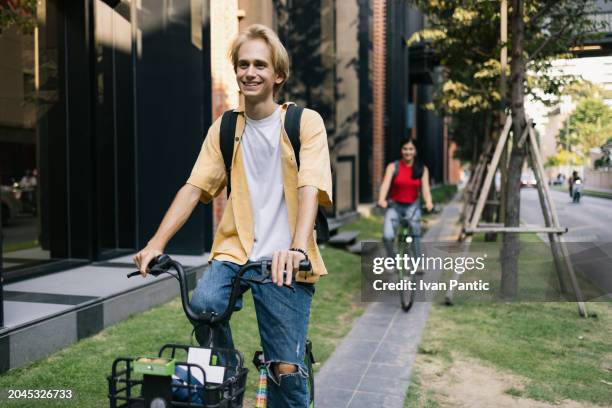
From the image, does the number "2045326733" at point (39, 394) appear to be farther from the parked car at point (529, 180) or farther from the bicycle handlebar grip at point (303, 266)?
the parked car at point (529, 180)

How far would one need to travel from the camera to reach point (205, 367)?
76.9 inches

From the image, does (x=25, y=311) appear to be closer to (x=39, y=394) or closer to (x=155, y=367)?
(x=39, y=394)

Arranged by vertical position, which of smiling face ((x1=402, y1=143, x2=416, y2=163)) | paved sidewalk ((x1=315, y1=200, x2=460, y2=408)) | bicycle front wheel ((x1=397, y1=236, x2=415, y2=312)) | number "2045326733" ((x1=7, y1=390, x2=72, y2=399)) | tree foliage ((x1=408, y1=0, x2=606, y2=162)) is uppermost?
tree foliage ((x1=408, y1=0, x2=606, y2=162))

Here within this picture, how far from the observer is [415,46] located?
2681 cm

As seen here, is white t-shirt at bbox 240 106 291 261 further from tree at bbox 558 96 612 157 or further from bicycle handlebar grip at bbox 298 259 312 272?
tree at bbox 558 96 612 157

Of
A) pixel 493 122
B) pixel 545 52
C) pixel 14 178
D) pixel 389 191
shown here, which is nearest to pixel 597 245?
pixel 389 191

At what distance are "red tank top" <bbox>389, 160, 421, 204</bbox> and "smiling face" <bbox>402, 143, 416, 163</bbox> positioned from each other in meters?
0.13

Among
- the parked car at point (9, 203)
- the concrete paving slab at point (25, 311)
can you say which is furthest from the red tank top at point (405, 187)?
the parked car at point (9, 203)

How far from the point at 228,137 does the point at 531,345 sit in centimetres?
406

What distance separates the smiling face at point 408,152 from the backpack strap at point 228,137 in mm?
5212

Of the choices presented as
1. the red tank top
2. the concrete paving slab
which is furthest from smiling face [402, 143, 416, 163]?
the concrete paving slab

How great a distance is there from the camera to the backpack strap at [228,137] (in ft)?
8.75

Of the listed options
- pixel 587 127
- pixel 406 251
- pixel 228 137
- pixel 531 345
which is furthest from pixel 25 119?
pixel 587 127

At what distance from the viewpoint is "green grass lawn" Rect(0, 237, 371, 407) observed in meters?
4.16
